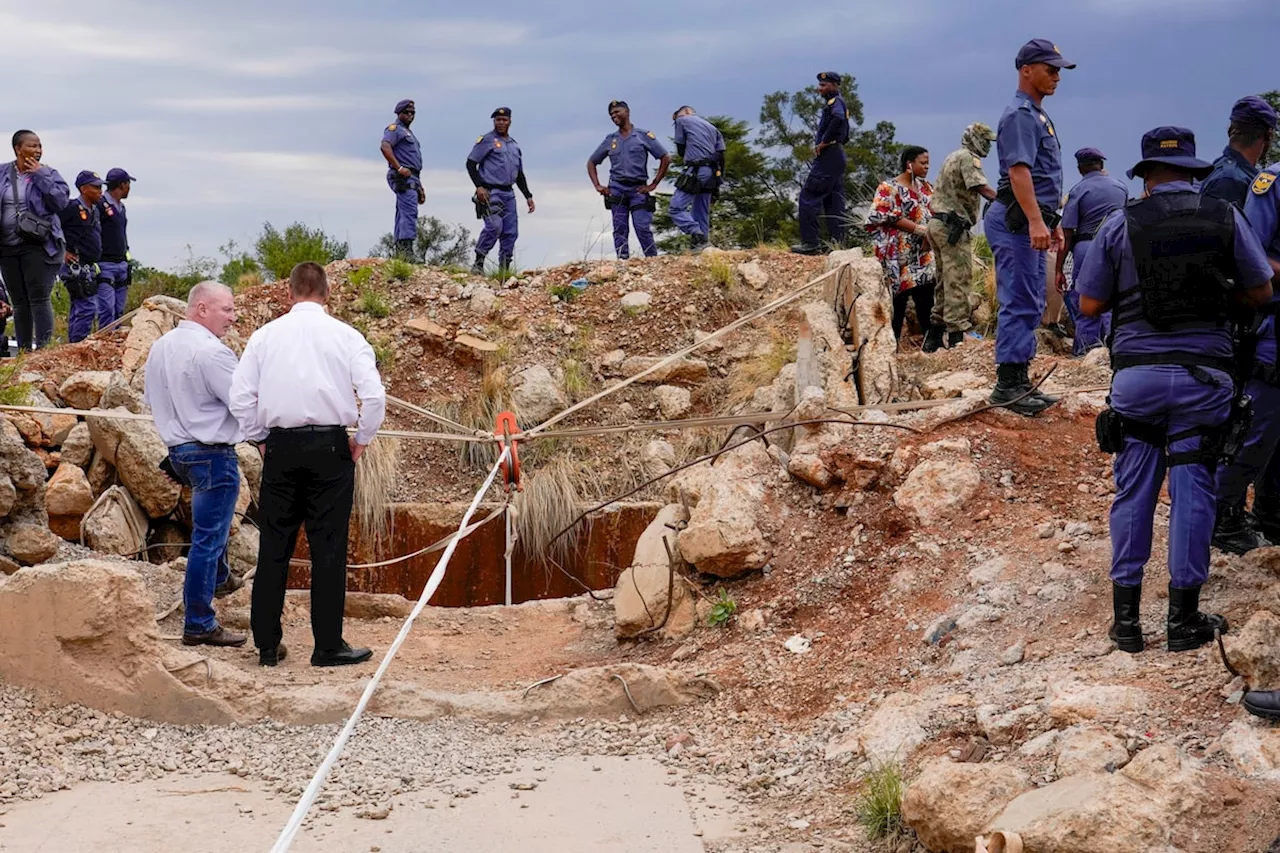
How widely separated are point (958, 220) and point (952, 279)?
20.1 inches

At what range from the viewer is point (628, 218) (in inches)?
516

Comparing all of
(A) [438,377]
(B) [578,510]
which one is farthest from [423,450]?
(B) [578,510]

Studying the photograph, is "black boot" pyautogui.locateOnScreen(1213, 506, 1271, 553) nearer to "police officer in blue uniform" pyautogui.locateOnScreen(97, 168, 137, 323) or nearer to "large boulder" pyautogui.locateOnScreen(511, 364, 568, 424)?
"large boulder" pyautogui.locateOnScreen(511, 364, 568, 424)

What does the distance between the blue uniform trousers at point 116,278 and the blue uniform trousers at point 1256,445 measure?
32.4 ft

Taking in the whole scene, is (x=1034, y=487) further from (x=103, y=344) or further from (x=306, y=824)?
(x=103, y=344)

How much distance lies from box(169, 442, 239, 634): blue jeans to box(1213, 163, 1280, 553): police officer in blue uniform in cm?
439

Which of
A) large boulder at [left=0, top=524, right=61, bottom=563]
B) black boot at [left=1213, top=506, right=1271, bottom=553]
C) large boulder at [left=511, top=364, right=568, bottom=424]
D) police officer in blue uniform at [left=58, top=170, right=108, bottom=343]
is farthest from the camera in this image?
police officer in blue uniform at [left=58, top=170, right=108, bottom=343]

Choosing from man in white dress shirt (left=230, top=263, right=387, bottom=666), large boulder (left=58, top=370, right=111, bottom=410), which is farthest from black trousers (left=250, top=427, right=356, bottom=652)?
large boulder (left=58, top=370, right=111, bottom=410)

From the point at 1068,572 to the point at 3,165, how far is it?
870cm

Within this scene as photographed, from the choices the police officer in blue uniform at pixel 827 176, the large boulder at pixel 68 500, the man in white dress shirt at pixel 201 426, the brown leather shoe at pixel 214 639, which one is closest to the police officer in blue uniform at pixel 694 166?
the police officer in blue uniform at pixel 827 176

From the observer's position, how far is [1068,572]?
5363mm

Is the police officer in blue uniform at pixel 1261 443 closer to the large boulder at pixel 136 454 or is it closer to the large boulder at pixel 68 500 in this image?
the large boulder at pixel 136 454

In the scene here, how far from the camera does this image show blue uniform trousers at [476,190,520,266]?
12836mm

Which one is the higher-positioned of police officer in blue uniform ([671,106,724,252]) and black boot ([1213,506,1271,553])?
police officer in blue uniform ([671,106,724,252])
